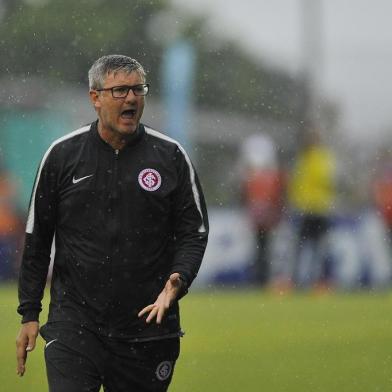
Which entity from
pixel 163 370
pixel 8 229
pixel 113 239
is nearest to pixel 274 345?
pixel 163 370

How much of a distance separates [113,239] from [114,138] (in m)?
0.48

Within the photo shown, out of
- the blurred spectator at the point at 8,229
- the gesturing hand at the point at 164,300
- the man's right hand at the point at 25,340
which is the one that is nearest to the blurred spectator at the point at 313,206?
the blurred spectator at the point at 8,229

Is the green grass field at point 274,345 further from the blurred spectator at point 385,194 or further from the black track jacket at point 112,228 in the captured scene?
the black track jacket at point 112,228

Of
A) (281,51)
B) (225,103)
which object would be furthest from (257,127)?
(225,103)

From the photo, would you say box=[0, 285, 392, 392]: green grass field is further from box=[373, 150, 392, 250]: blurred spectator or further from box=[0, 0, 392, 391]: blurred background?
box=[373, 150, 392, 250]: blurred spectator

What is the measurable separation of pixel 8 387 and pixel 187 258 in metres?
4.10

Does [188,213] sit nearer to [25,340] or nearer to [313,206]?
[25,340]

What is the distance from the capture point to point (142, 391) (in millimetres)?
6523

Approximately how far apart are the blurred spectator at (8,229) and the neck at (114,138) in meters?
14.7

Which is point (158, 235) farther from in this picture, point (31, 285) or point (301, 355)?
point (301, 355)

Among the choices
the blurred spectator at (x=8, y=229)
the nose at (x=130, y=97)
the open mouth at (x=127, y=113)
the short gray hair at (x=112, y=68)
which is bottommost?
the blurred spectator at (x=8, y=229)

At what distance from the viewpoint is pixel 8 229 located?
21.9 metres

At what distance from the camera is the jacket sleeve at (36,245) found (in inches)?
257

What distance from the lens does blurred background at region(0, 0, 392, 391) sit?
19.4m
